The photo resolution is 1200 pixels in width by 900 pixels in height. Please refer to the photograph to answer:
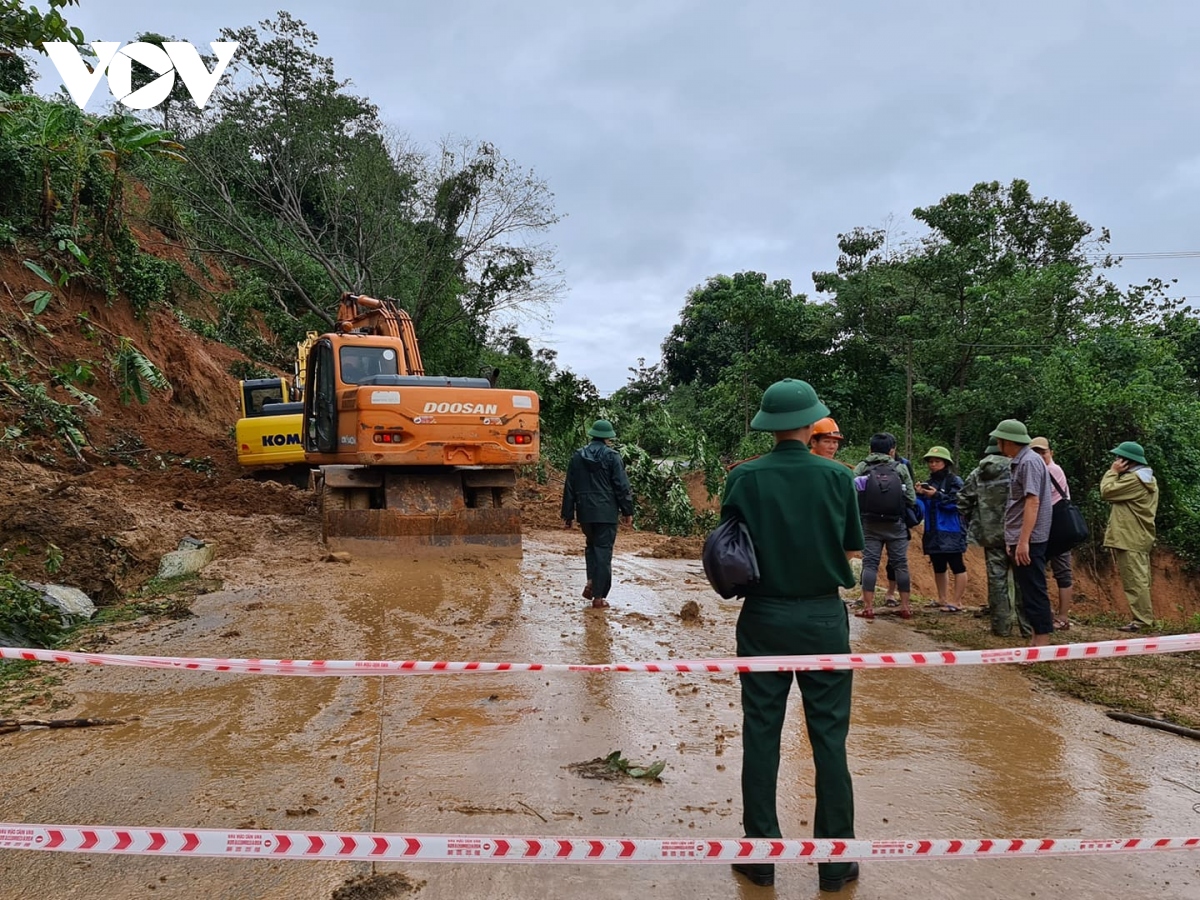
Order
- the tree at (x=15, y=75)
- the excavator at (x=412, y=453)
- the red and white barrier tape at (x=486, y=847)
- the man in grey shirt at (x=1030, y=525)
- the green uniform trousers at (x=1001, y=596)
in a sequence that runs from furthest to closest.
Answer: the tree at (x=15, y=75) < the excavator at (x=412, y=453) < the green uniform trousers at (x=1001, y=596) < the man in grey shirt at (x=1030, y=525) < the red and white barrier tape at (x=486, y=847)

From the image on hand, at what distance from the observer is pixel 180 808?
137 inches

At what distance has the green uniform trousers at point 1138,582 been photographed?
24.8ft

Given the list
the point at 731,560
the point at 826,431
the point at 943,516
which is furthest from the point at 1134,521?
the point at 731,560

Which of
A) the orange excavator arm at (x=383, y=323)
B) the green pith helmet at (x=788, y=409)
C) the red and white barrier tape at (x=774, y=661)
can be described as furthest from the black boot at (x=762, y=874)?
the orange excavator arm at (x=383, y=323)

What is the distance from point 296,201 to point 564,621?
18969 millimetres

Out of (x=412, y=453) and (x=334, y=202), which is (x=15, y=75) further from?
(x=412, y=453)

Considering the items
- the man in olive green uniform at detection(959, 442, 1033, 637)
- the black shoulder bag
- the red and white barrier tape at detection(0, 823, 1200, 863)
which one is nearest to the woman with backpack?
the man in olive green uniform at detection(959, 442, 1033, 637)

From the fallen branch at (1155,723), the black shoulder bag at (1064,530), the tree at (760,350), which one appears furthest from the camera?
the tree at (760,350)

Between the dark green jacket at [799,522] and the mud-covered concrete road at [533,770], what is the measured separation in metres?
1.10

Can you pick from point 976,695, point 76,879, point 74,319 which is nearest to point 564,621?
point 976,695

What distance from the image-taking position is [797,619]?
3107 mm

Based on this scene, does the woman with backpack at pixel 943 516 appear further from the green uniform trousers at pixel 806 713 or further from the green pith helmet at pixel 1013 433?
the green uniform trousers at pixel 806 713

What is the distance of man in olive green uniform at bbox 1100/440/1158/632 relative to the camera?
756 cm

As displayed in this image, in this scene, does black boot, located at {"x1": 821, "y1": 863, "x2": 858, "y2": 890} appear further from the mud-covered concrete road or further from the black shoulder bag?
the black shoulder bag
